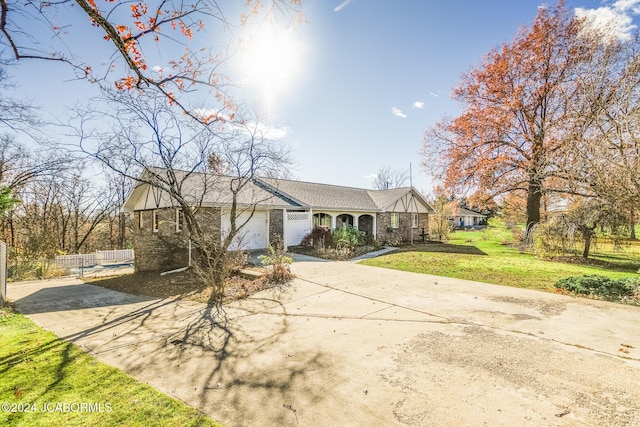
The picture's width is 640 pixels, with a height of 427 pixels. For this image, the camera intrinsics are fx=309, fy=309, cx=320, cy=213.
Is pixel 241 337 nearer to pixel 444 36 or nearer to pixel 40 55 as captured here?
pixel 40 55

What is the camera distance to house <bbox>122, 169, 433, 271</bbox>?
46.3ft

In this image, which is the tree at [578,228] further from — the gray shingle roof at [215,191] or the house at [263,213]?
the gray shingle roof at [215,191]

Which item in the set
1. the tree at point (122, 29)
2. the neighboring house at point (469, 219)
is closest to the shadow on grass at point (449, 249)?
the tree at point (122, 29)

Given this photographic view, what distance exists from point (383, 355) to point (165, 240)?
13427 millimetres

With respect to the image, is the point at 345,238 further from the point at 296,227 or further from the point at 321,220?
the point at 321,220

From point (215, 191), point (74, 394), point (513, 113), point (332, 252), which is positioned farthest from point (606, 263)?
point (74, 394)

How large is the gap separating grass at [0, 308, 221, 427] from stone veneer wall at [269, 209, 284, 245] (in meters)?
11.8

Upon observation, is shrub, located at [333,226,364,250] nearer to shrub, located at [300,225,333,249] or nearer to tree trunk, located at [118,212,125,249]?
shrub, located at [300,225,333,249]

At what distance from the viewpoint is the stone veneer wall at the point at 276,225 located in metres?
16.6

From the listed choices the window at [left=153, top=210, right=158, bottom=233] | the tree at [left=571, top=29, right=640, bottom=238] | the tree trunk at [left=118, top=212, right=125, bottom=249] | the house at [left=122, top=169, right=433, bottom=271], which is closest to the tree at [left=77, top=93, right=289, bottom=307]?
the house at [left=122, top=169, right=433, bottom=271]

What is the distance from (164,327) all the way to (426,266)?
9609 mm

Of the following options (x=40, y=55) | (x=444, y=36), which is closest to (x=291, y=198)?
(x=444, y=36)

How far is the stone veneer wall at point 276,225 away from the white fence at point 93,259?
10396mm

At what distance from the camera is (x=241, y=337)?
17.2ft
